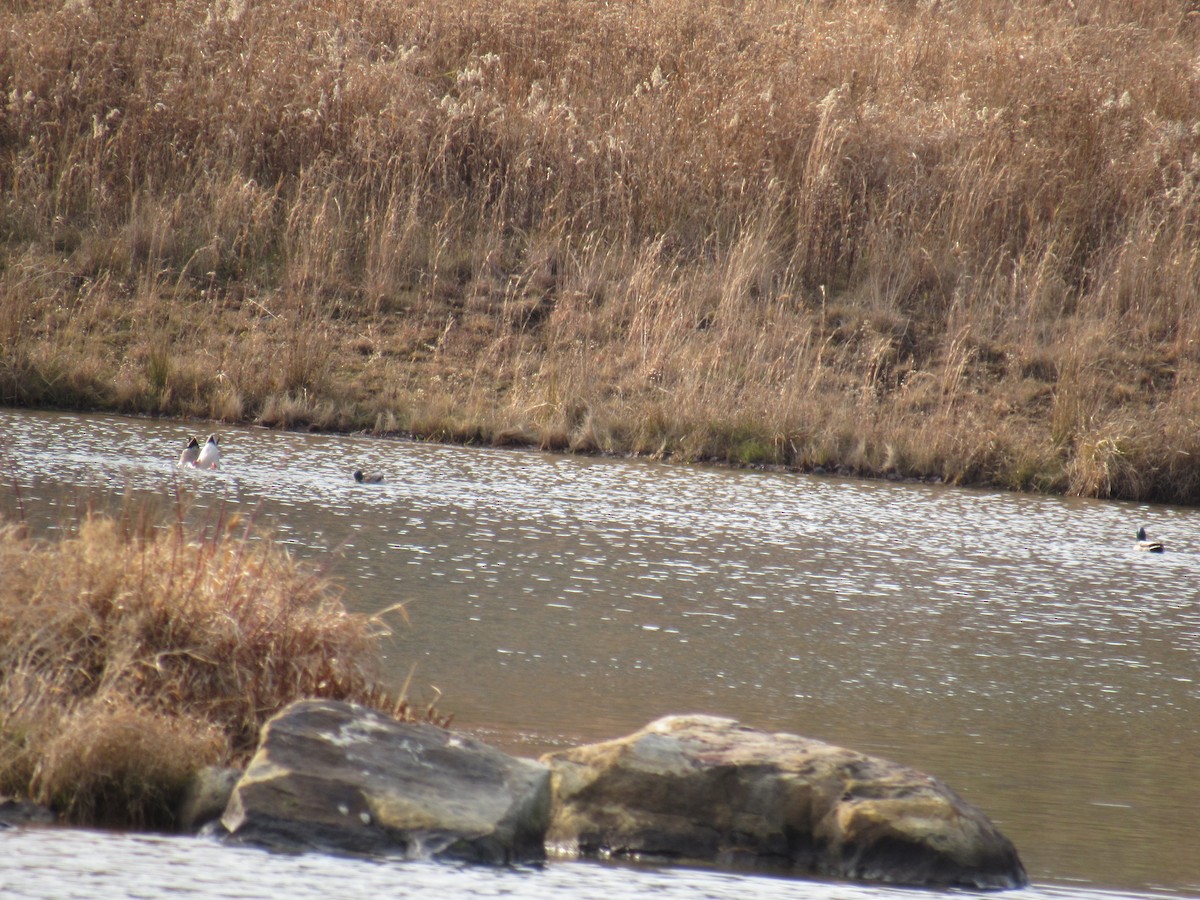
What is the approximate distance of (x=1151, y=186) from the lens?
18938 millimetres

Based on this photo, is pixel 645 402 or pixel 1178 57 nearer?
pixel 645 402

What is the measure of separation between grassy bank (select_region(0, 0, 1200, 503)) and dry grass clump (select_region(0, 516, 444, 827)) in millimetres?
9056

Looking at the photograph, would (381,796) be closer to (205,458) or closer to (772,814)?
(772,814)

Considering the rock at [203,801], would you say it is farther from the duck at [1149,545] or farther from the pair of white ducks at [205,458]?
the duck at [1149,545]

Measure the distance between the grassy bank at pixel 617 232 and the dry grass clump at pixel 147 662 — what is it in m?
9.06

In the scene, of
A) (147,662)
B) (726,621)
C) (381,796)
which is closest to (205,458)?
(726,621)

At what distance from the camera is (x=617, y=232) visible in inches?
717

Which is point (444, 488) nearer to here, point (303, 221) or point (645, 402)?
point (645, 402)

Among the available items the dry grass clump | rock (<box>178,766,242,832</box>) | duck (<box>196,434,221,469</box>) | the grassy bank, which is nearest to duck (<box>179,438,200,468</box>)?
duck (<box>196,434,221,469</box>)

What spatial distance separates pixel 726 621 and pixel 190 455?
5186 millimetres

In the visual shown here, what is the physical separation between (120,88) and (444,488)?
10.5 m

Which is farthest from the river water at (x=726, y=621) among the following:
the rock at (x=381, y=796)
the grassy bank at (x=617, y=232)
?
the grassy bank at (x=617, y=232)

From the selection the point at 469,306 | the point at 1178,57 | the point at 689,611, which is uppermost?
the point at 1178,57

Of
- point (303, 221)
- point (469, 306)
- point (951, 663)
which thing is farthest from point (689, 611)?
point (303, 221)
